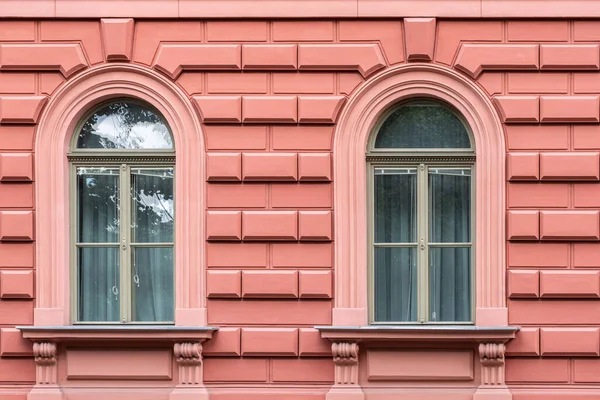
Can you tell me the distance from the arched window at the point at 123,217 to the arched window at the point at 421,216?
7.76ft

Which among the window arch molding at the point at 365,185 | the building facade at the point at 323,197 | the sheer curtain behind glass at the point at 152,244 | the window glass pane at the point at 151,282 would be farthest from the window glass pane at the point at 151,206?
the window arch molding at the point at 365,185

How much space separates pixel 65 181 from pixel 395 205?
→ 372 centimetres

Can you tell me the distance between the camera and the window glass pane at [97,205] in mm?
10859

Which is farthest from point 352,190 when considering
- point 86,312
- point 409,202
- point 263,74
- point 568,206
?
point 86,312

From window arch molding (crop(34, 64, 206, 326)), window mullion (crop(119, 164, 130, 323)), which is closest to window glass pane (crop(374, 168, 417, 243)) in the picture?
window arch molding (crop(34, 64, 206, 326))

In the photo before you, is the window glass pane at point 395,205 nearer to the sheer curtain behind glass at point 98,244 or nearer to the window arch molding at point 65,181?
the window arch molding at point 65,181

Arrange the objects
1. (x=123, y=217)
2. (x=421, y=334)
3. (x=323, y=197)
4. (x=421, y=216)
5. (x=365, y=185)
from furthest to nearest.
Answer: (x=123, y=217), (x=421, y=216), (x=365, y=185), (x=323, y=197), (x=421, y=334)

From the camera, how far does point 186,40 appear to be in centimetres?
1058

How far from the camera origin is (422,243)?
1069cm

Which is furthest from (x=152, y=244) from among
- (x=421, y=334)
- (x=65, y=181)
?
(x=421, y=334)

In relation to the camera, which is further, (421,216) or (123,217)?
(123,217)

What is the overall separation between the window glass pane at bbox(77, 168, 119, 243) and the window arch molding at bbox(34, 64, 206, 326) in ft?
0.70

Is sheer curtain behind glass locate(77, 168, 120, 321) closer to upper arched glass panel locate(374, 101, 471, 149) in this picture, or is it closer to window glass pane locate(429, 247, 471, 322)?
upper arched glass panel locate(374, 101, 471, 149)

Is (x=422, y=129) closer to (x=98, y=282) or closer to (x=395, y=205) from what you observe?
(x=395, y=205)
